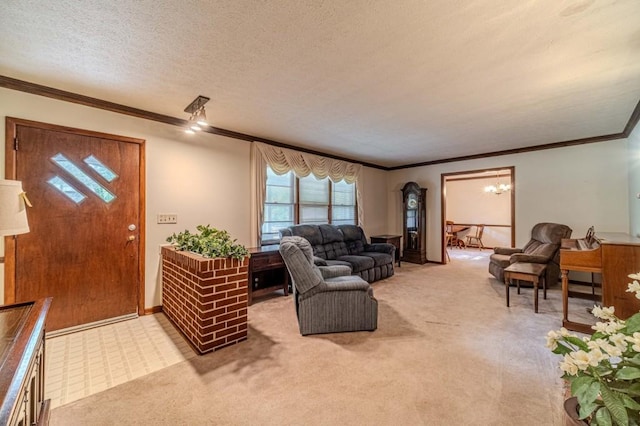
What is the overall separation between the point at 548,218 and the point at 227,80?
570 centimetres

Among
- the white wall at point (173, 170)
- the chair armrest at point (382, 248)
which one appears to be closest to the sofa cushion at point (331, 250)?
the chair armrest at point (382, 248)

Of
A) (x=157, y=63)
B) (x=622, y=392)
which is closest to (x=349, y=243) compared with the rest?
(x=157, y=63)

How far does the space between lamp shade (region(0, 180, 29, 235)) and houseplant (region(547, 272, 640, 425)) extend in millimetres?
2230

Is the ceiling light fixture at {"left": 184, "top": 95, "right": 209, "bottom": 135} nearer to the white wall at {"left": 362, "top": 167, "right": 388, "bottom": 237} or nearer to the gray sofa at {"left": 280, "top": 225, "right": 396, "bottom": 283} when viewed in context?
the gray sofa at {"left": 280, "top": 225, "right": 396, "bottom": 283}

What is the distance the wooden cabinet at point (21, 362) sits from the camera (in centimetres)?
73

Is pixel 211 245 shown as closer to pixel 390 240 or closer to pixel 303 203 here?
pixel 303 203

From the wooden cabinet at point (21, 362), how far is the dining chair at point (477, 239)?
10335 mm

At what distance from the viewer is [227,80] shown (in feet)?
8.52

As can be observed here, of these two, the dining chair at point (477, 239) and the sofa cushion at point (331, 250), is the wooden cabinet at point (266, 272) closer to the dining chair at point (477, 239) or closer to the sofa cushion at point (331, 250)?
the sofa cushion at point (331, 250)

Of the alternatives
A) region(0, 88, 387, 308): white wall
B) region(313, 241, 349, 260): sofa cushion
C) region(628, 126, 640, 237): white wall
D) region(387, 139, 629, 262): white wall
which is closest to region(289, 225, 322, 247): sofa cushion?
region(313, 241, 349, 260): sofa cushion

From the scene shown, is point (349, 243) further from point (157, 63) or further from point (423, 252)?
point (157, 63)

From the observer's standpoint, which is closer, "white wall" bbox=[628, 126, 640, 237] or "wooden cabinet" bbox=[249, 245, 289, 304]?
"white wall" bbox=[628, 126, 640, 237]

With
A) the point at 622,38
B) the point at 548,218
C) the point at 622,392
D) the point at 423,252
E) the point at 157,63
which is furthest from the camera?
the point at 423,252

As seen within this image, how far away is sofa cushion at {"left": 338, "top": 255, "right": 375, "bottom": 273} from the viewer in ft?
14.4
